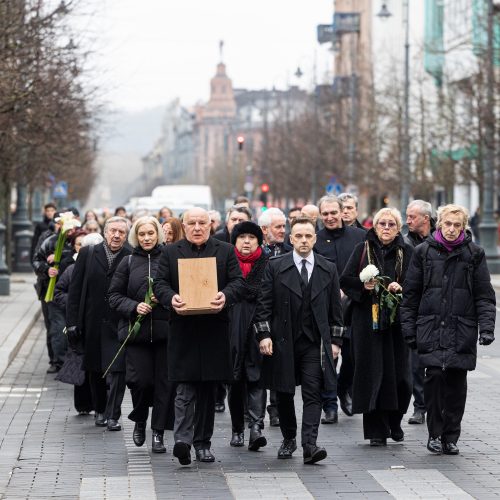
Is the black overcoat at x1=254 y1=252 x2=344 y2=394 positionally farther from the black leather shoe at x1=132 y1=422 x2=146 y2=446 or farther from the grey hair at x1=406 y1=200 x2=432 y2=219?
the grey hair at x1=406 y1=200 x2=432 y2=219

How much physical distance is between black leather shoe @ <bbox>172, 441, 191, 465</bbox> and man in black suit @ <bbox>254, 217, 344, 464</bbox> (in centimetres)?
76

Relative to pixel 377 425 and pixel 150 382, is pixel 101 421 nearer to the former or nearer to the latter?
pixel 150 382

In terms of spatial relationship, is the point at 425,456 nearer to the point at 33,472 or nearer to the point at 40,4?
the point at 33,472

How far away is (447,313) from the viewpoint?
11125mm

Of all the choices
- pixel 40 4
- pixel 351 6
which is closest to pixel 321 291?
pixel 40 4

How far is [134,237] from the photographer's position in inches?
467

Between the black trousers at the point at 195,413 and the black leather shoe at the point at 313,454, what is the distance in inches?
26.5

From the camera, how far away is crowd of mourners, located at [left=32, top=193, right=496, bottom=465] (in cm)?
1086

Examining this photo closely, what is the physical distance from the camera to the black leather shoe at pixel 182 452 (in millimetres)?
10594

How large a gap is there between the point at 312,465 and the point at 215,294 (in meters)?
1.35

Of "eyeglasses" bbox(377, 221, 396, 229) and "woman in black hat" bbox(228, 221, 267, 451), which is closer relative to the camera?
"woman in black hat" bbox(228, 221, 267, 451)

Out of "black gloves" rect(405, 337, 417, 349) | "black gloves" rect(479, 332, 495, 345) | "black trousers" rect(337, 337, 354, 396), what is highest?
"black gloves" rect(479, 332, 495, 345)

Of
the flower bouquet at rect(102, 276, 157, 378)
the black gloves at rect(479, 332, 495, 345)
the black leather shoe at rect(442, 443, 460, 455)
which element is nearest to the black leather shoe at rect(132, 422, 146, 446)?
the flower bouquet at rect(102, 276, 157, 378)

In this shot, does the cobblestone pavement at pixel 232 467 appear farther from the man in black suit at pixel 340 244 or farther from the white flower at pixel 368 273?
the white flower at pixel 368 273
